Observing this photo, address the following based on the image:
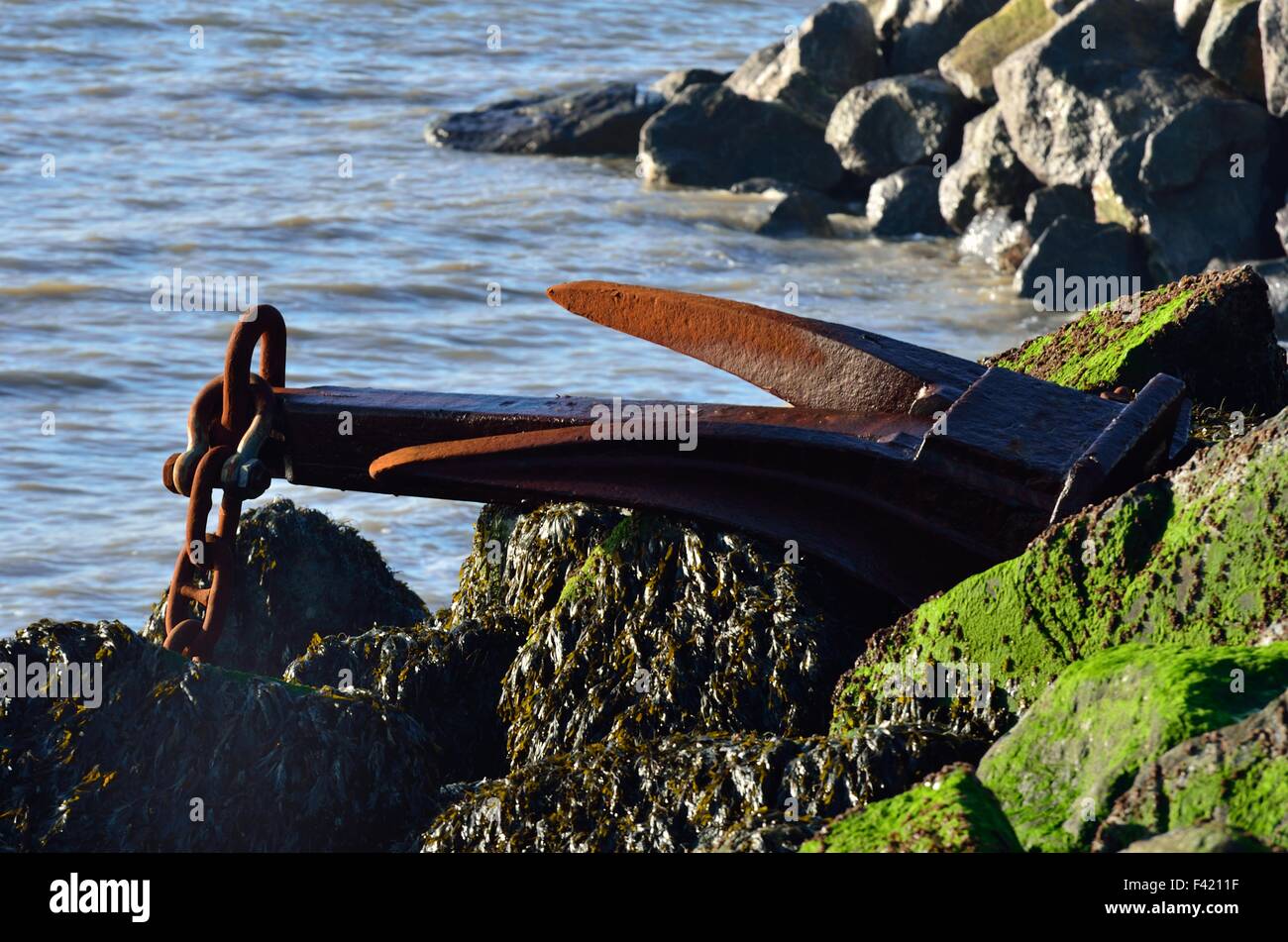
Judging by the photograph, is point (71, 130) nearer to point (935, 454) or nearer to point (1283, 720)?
point (935, 454)

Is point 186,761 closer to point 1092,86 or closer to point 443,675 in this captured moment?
point 443,675

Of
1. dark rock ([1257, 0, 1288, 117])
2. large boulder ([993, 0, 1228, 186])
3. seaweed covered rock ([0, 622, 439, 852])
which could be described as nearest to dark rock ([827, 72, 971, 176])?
large boulder ([993, 0, 1228, 186])

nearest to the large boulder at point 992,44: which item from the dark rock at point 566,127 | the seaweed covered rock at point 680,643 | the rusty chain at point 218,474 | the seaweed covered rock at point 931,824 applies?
the dark rock at point 566,127

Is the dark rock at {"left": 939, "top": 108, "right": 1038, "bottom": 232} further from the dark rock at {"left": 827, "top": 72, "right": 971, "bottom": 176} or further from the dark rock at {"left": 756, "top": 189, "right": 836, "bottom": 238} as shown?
the dark rock at {"left": 756, "top": 189, "right": 836, "bottom": 238}

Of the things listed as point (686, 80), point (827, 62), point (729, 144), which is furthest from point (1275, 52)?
point (686, 80)

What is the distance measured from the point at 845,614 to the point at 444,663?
0.97 meters

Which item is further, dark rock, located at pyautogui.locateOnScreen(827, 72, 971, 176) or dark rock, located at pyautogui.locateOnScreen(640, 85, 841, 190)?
dark rock, located at pyautogui.locateOnScreen(640, 85, 841, 190)

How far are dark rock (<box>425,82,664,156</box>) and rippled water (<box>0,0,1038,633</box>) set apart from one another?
30 cm

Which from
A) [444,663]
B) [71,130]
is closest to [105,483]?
[444,663]

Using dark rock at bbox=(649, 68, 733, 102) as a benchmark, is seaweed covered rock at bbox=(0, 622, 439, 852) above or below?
below

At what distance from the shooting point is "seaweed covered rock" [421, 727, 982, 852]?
9.25 feet

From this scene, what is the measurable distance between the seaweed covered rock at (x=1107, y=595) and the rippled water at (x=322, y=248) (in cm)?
415

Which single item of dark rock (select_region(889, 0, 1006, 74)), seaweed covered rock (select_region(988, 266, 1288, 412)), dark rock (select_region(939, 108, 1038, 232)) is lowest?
seaweed covered rock (select_region(988, 266, 1288, 412))

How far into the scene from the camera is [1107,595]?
9.60 ft
